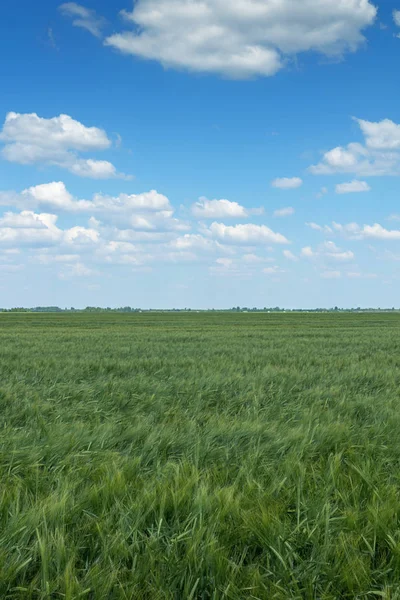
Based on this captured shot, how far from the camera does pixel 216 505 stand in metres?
3.31

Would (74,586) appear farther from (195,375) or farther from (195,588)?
(195,375)

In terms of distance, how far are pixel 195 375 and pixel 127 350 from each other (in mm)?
8062

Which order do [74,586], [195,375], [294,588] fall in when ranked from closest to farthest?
[74,586]
[294,588]
[195,375]

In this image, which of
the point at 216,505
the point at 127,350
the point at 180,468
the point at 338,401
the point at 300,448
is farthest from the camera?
the point at 127,350

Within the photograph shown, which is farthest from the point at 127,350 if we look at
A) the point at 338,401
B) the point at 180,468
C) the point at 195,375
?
the point at 180,468

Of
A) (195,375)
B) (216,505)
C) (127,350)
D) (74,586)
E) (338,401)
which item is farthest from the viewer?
(127,350)

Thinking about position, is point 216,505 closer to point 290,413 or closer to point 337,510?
point 337,510

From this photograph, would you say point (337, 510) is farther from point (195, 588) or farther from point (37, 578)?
point (37, 578)

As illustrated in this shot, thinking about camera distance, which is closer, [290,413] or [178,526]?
[178,526]

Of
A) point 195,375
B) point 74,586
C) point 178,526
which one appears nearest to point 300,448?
point 178,526

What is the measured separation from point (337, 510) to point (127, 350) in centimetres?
1490

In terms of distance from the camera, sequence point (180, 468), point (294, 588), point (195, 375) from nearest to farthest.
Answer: point (294, 588), point (180, 468), point (195, 375)

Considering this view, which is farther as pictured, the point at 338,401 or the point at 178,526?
the point at 338,401

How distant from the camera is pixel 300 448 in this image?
4.88m
